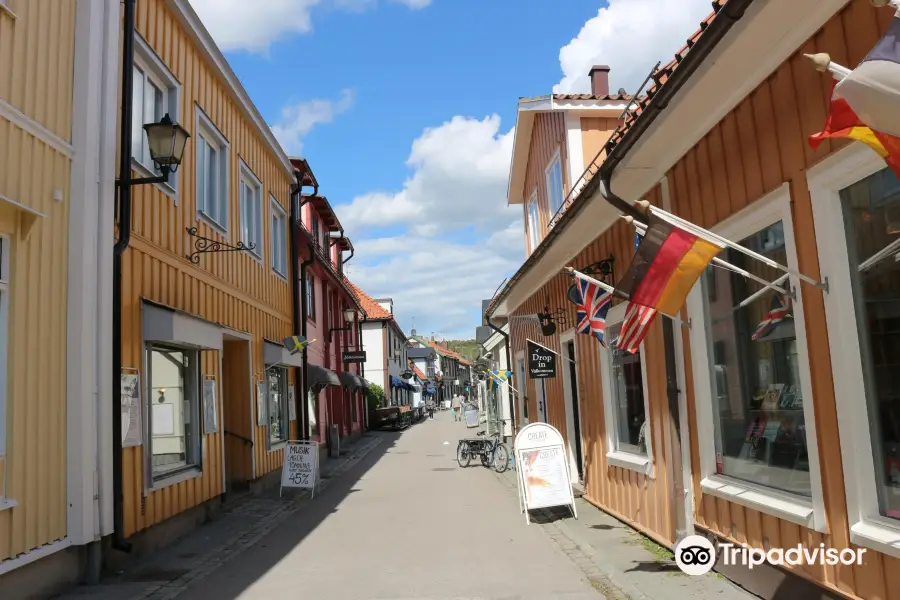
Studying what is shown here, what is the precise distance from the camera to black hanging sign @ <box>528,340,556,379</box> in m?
11.7

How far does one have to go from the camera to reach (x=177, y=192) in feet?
30.7

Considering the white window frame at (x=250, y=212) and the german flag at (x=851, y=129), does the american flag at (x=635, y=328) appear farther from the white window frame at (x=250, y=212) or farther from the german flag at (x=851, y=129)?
the white window frame at (x=250, y=212)

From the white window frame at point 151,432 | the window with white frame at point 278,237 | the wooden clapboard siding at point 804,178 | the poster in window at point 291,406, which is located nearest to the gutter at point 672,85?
the wooden clapboard siding at point 804,178

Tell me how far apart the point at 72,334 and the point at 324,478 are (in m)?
9.84

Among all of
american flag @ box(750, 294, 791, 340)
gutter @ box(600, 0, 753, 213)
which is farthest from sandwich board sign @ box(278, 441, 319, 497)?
american flag @ box(750, 294, 791, 340)

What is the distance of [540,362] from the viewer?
11.7m

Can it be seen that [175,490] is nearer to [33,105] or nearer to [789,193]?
[33,105]

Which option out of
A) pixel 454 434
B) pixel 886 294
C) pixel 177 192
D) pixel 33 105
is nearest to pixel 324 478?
pixel 177 192

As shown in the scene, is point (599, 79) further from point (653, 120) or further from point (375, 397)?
point (375, 397)

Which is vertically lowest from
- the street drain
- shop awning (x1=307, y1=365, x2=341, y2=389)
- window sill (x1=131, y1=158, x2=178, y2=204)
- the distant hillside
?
the street drain

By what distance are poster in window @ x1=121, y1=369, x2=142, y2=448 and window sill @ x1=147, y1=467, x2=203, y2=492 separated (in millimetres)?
746

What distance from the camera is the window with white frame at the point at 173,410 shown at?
28.2 feet

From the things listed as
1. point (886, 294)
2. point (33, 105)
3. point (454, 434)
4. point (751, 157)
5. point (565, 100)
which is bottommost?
point (454, 434)

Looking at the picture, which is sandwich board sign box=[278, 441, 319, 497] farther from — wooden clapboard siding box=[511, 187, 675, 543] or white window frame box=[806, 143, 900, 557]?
white window frame box=[806, 143, 900, 557]
